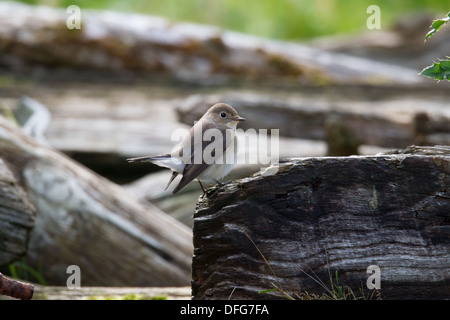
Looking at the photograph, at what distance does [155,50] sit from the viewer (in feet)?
27.4

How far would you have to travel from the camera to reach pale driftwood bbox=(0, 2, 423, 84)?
7.93 metres

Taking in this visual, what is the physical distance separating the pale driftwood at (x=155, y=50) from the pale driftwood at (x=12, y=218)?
471cm

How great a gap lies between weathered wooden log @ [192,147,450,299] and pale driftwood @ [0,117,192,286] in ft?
5.52

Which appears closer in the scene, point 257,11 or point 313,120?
point 313,120

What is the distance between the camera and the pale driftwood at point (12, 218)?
11.6 feet

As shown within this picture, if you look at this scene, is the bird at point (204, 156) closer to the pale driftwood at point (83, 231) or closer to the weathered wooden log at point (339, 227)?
the weathered wooden log at point (339, 227)

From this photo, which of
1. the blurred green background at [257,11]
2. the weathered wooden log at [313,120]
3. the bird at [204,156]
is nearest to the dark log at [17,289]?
the bird at [204,156]

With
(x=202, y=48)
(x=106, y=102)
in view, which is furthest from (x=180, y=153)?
(x=202, y=48)

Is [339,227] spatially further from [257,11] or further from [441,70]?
[257,11]

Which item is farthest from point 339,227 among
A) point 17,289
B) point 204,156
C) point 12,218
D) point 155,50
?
point 155,50

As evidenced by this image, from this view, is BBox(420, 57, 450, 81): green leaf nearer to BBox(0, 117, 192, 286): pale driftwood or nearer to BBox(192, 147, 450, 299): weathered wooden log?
BBox(192, 147, 450, 299): weathered wooden log

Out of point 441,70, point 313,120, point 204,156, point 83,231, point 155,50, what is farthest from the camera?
point 155,50

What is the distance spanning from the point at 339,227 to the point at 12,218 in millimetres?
1999

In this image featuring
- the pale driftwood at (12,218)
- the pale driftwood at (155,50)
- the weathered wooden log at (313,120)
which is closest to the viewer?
the pale driftwood at (12,218)
